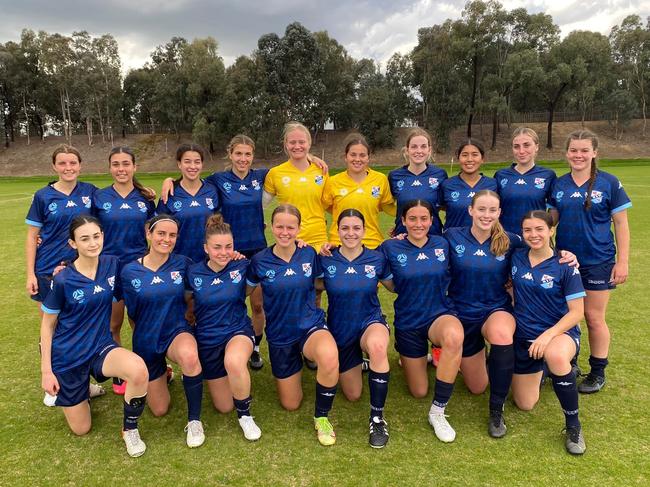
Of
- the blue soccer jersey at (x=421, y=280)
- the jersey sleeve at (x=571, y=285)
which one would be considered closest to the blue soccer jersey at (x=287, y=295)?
the blue soccer jersey at (x=421, y=280)

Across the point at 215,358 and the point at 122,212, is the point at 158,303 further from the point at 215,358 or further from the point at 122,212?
the point at 122,212

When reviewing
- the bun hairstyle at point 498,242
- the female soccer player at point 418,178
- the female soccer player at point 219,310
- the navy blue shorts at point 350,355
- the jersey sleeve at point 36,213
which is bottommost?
the navy blue shorts at point 350,355

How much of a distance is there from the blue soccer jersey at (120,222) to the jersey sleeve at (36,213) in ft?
1.46

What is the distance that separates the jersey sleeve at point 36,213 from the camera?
13.6 ft

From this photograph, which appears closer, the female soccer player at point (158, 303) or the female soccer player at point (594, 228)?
the female soccer player at point (158, 303)

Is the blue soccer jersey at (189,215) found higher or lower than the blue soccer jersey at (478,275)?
higher

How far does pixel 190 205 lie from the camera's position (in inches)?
174

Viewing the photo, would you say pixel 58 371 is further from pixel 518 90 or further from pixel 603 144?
pixel 603 144

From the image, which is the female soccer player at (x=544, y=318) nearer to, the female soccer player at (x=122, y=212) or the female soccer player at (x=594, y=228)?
the female soccer player at (x=594, y=228)

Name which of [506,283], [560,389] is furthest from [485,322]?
[560,389]

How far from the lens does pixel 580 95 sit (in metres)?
38.4

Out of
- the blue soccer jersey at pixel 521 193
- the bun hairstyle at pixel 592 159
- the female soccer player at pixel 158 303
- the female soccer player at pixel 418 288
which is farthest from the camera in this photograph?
the blue soccer jersey at pixel 521 193

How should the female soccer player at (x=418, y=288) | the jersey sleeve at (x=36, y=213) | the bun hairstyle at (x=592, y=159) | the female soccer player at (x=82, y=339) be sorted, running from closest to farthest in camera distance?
the female soccer player at (x=82, y=339) → the female soccer player at (x=418, y=288) → the bun hairstyle at (x=592, y=159) → the jersey sleeve at (x=36, y=213)

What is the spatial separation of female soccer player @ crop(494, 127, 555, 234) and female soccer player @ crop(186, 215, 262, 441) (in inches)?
104
